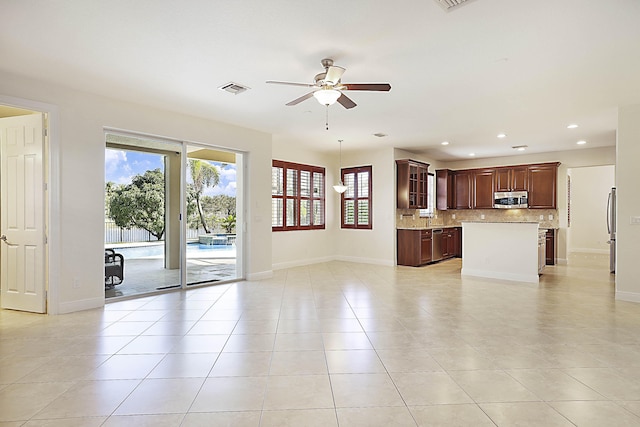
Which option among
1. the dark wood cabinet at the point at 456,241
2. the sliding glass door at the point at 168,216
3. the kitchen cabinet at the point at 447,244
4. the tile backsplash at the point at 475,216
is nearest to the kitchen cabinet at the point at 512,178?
the tile backsplash at the point at 475,216

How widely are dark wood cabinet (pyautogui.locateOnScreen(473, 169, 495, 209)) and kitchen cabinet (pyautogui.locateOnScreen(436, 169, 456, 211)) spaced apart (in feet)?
2.04

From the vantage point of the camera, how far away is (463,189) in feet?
33.4

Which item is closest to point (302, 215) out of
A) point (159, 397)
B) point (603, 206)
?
point (159, 397)

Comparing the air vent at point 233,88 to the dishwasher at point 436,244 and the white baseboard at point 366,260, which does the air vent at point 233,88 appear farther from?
the dishwasher at point 436,244

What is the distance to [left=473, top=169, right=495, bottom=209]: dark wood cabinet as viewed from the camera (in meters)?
9.72

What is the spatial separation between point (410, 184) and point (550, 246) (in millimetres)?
3786

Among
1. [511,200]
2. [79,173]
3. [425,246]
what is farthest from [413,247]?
[79,173]

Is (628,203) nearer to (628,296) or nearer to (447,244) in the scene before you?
(628,296)

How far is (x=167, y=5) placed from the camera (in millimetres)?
2670

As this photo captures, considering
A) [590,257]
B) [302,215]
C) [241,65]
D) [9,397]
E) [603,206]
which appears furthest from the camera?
[603,206]

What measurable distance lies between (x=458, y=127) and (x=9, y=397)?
21.9 ft

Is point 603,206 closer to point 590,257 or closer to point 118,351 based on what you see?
point 590,257

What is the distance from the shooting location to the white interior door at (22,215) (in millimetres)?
4391

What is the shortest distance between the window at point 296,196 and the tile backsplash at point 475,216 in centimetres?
202
